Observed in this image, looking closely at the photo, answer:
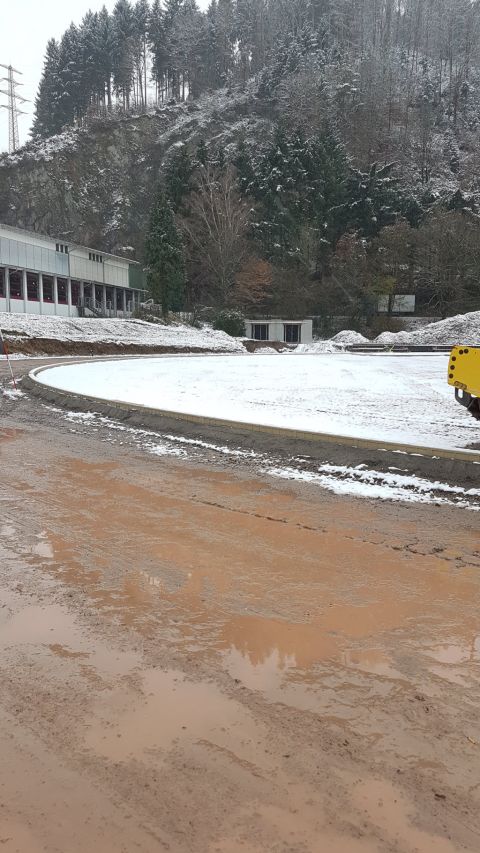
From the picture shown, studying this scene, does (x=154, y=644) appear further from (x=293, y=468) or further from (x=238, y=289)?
(x=238, y=289)

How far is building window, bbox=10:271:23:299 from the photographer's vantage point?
155ft

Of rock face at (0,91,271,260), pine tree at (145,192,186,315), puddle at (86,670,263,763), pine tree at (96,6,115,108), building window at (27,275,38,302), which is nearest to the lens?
puddle at (86,670,263,763)

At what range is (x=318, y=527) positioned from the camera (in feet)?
18.1

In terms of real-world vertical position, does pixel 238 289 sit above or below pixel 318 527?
above

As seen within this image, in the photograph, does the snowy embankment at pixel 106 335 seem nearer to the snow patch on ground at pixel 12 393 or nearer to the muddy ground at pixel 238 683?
the snow patch on ground at pixel 12 393

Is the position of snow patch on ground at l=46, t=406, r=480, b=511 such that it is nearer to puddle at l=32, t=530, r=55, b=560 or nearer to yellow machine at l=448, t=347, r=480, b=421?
yellow machine at l=448, t=347, r=480, b=421

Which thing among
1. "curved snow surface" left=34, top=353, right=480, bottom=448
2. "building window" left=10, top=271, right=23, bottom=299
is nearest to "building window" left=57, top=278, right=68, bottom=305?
"building window" left=10, top=271, right=23, bottom=299

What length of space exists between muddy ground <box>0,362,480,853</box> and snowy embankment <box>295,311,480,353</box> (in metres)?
39.7

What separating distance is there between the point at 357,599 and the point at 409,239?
6008 centimetres

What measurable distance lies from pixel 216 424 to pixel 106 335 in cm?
3058

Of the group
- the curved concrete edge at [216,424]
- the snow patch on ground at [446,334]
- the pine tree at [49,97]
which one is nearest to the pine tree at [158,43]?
the pine tree at [49,97]

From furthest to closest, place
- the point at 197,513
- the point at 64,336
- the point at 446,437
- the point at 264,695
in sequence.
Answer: the point at 64,336
the point at 446,437
the point at 197,513
the point at 264,695

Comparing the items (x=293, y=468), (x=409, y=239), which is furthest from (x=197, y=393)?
(x=409, y=239)

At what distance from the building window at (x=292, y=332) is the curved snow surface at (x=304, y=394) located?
3305 cm
